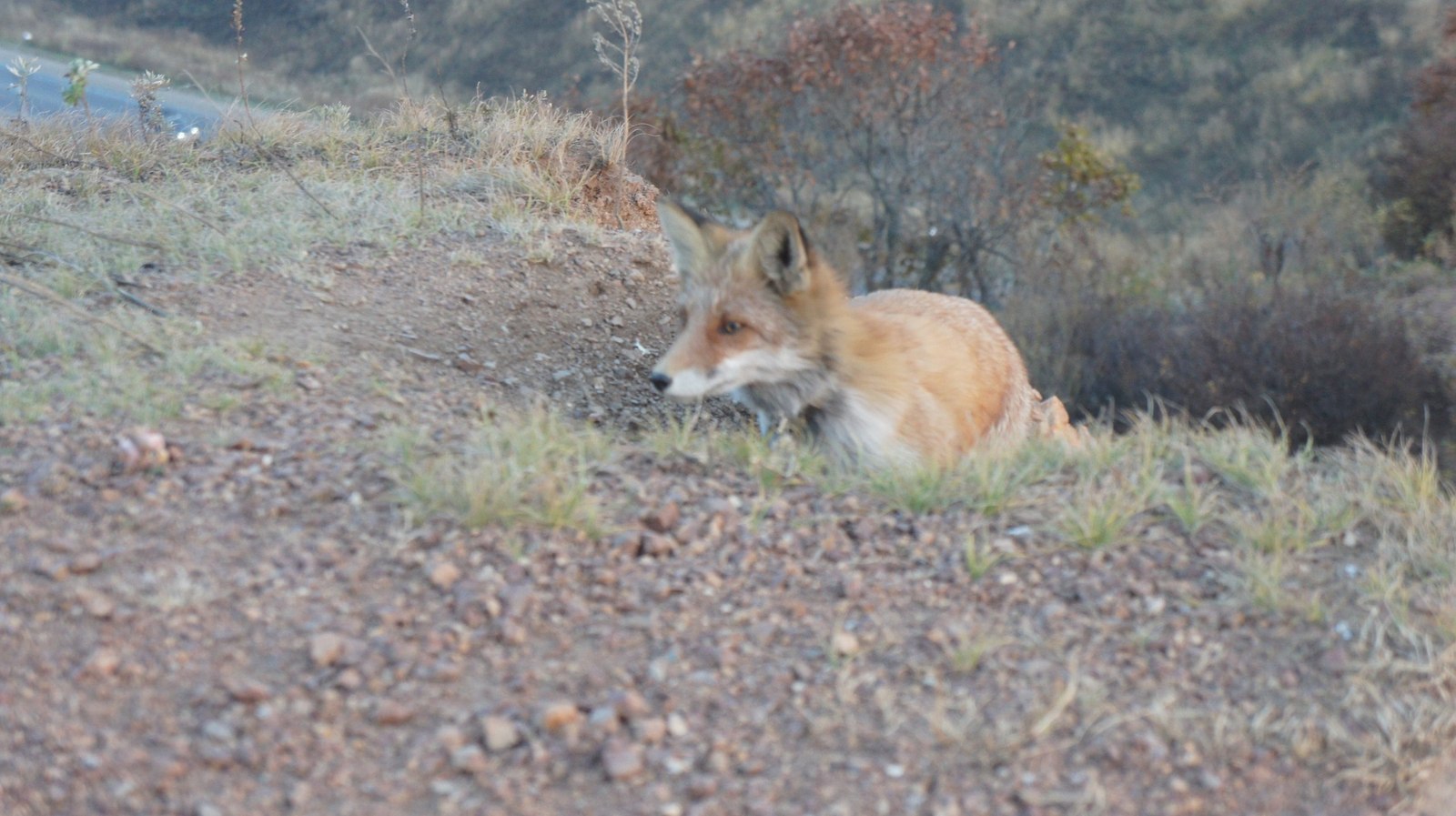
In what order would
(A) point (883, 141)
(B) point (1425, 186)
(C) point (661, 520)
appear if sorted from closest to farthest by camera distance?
1. (C) point (661, 520)
2. (A) point (883, 141)
3. (B) point (1425, 186)

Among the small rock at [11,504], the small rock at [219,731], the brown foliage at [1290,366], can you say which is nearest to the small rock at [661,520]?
the small rock at [219,731]

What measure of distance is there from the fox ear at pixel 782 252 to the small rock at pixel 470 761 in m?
2.95

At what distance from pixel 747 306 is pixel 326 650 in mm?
2752

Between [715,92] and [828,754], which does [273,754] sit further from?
[715,92]

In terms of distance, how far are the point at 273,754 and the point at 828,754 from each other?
1.45 metres

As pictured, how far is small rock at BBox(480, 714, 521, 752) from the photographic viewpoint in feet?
10.6

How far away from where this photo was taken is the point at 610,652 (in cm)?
364

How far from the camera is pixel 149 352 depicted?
534cm

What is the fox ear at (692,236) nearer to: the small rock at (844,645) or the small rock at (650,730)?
the small rock at (844,645)

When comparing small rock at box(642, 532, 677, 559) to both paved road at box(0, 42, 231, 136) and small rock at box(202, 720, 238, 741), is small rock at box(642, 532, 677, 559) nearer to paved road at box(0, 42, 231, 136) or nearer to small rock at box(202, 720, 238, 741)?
small rock at box(202, 720, 238, 741)

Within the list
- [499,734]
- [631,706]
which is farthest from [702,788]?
[499,734]

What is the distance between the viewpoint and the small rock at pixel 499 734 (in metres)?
3.23

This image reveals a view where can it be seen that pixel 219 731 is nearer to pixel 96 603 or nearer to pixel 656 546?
pixel 96 603

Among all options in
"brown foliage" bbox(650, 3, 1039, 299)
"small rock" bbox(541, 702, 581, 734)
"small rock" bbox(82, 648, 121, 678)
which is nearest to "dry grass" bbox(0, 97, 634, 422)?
"small rock" bbox(82, 648, 121, 678)
